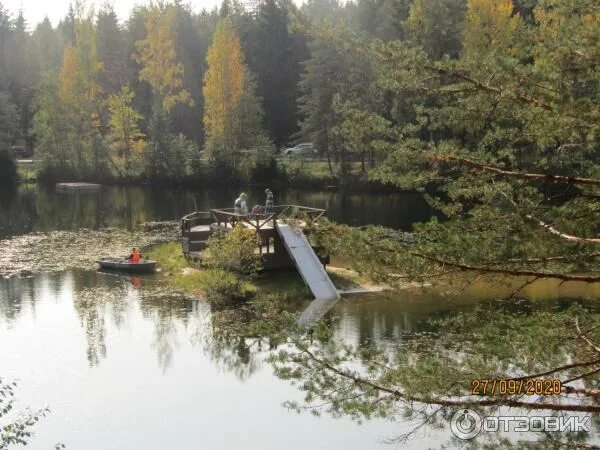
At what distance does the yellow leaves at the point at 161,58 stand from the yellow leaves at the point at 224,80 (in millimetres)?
6440

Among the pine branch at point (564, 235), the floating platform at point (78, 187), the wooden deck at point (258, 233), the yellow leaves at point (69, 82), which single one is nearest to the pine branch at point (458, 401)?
the pine branch at point (564, 235)

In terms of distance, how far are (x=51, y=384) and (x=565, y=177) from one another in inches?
449

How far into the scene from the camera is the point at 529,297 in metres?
20.5

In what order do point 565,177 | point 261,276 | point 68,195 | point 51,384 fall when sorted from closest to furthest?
point 565,177
point 51,384
point 261,276
point 68,195

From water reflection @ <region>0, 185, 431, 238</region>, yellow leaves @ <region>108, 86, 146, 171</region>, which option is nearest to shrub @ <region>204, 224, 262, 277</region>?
water reflection @ <region>0, 185, 431, 238</region>

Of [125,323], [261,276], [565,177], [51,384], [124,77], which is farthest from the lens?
[124,77]

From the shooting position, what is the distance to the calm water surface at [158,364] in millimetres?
13273

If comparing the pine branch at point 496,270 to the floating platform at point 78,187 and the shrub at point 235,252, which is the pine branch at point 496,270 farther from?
the floating platform at point 78,187

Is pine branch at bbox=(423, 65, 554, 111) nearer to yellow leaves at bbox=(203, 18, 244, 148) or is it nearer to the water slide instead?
the water slide

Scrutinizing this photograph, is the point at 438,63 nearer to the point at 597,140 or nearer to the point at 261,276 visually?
the point at 597,140

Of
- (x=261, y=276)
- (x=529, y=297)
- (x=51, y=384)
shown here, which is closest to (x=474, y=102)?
(x=51, y=384)

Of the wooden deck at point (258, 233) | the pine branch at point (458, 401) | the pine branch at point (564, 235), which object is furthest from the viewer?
the wooden deck at point (258, 233)

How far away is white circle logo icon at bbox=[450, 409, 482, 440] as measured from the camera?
346 inches

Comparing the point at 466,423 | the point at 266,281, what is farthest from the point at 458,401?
the point at 266,281
